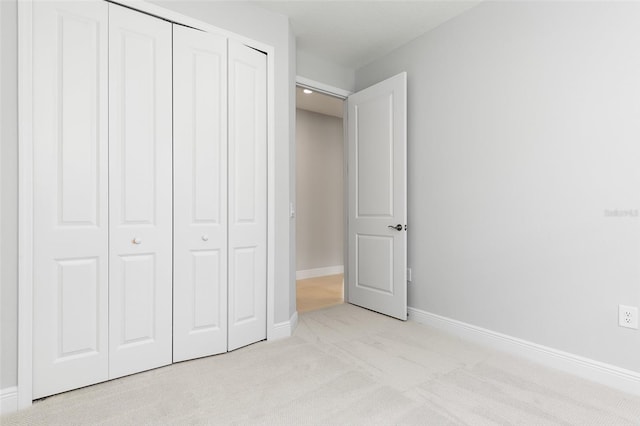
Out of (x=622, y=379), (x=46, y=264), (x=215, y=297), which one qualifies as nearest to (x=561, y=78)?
(x=622, y=379)

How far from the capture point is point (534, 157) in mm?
2297

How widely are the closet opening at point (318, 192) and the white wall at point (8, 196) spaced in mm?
3395

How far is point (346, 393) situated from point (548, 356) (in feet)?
4.54

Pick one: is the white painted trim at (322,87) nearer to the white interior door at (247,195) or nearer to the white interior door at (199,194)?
the white interior door at (247,195)

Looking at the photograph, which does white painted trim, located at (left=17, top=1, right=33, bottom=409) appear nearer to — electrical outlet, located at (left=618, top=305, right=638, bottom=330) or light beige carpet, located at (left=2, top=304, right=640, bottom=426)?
light beige carpet, located at (left=2, top=304, right=640, bottom=426)

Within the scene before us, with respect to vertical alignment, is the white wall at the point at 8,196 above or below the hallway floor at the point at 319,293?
above

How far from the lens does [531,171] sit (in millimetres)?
2316

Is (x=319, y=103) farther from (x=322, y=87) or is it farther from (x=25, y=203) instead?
(x=25, y=203)

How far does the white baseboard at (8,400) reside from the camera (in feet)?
5.53

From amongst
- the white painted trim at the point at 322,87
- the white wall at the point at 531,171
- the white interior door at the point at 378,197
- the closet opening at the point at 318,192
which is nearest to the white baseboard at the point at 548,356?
the white wall at the point at 531,171

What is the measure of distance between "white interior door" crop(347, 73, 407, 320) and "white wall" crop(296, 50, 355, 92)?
238mm

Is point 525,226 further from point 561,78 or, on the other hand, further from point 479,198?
point 561,78

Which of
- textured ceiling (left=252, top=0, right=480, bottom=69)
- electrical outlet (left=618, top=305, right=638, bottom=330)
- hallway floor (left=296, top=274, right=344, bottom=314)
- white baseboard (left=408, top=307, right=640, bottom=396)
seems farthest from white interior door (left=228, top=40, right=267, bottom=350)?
electrical outlet (left=618, top=305, right=638, bottom=330)

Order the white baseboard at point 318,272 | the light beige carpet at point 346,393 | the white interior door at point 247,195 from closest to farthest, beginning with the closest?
1. the light beige carpet at point 346,393
2. the white interior door at point 247,195
3. the white baseboard at point 318,272
